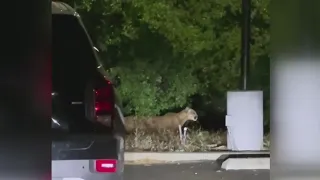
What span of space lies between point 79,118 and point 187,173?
3.58 m

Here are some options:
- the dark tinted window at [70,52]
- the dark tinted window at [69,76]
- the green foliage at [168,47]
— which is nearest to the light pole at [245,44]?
the green foliage at [168,47]

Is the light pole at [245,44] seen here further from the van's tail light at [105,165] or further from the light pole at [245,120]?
the van's tail light at [105,165]

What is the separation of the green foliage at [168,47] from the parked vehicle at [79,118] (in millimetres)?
4591

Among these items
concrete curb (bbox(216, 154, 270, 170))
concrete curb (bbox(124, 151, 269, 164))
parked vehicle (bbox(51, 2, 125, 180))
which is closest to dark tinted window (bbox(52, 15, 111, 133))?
parked vehicle (bbox(51, 2, 125, 180))

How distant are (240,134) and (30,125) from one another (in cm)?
519

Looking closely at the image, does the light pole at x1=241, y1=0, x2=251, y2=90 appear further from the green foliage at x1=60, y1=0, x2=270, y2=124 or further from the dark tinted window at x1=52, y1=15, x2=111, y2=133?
the dark tinted window at x1=52, y1=15, x2=111, y2=133

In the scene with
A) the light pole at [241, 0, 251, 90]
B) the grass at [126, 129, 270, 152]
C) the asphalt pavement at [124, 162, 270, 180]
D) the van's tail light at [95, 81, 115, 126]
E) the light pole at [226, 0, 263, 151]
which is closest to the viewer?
the van's tail light at [95, 81, 115, 126]

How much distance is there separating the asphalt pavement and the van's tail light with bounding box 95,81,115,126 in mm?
2988

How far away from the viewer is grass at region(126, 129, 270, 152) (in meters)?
8.20

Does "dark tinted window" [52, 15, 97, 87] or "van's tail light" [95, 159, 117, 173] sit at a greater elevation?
"dark tinted window" [52, 15, 97, 87]

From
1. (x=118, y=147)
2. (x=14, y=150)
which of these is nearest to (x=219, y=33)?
(x=118, y=147)

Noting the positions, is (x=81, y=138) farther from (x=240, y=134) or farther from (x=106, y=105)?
(x=240, y=134)

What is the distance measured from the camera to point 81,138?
3.76 meters

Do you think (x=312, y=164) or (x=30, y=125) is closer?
(x=30, y=125)
